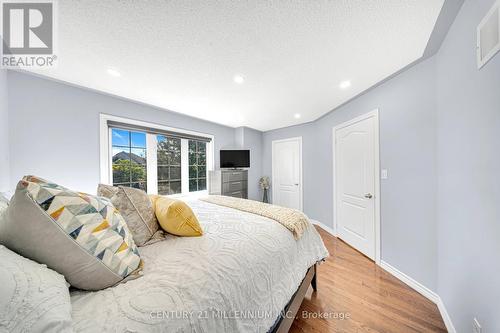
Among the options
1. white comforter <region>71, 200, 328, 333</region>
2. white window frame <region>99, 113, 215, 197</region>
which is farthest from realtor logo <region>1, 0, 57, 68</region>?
white comforter <region>71, 200, 328, 333</region>

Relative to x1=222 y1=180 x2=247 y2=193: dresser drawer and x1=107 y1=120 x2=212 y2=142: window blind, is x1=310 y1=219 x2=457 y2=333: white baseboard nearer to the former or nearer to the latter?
x1=222 y1=180 x2=247 y2=193: dresser drawer

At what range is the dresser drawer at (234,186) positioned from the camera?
3.78 m

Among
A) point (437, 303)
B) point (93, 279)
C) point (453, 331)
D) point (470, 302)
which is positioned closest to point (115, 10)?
point (93, 279)

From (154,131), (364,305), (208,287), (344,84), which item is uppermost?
(344,84)

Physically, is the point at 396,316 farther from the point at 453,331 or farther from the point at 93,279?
the point at 93,279

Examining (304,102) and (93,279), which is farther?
(304,102)

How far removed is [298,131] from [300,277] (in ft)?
11.0

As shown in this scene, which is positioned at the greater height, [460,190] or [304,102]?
[304,102]

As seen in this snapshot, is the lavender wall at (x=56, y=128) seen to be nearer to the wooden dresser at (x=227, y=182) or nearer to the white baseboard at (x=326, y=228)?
the wooden dresser at (x=227, y=182)

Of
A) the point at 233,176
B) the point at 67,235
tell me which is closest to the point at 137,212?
the point at 67,235

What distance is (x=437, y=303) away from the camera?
1525 millimetres

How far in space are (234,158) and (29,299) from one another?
3.74 m

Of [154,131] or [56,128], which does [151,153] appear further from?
[56,128]

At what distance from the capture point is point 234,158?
412 centimetres
